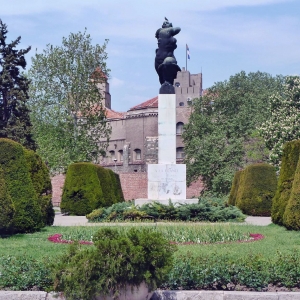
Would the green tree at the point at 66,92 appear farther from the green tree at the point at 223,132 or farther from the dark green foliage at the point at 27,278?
the dark green foliage at the point at 27,278

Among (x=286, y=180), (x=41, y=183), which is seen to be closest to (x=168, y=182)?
(x=286, y=180)

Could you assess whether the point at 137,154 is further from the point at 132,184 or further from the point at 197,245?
the point at 197,245

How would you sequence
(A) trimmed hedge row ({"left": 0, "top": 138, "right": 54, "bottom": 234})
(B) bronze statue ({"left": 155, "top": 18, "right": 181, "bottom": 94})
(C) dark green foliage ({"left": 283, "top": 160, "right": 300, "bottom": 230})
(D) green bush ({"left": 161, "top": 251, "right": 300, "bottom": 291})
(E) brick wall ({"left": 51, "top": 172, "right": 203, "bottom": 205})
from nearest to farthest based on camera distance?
(D) green bush ({"left": 161, "top": 251, "right": 300, "bottom": 291}) < (A) trimmed hedge row ({"left": 0, "top": 138, "right": 54, "bottom": 234}) < (C) dark green foliage ({"left": 283, "top": 160, "right": 300, "bottom": 230}) < (B) bronze statue ({"left": 155, "top": 18, "right": 181, "bottom": 94}) < (E) brick wall ({"left": 51, "top": 172, "right": 203, "bottom": 205})

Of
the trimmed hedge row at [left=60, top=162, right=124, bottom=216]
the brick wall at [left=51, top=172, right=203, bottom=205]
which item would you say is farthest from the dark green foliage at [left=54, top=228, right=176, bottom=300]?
the brick wall at [left=51, top=172, right=203, bottom=205]

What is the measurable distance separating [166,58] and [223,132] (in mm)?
18798

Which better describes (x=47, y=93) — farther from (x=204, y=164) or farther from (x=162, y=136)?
(x=162, y=136)

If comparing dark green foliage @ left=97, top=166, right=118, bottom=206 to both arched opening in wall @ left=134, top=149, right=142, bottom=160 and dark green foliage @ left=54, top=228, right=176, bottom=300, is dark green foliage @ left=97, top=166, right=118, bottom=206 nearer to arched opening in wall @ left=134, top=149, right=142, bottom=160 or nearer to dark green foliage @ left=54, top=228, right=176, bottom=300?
dark green foliage @ left=54, top=228, right=176, bottom=300

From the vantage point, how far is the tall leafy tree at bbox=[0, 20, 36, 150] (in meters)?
29.6

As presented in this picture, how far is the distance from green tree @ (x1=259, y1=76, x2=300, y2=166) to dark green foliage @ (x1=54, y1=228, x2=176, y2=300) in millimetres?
22188

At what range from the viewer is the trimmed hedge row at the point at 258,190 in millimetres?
20141

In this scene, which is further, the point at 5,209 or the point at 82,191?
the point at 82,191

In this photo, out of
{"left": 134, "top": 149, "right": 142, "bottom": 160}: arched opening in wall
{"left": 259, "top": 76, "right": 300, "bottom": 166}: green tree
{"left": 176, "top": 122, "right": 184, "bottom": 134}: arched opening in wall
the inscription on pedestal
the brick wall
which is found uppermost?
{"left": 176, "top": 122, "right": 184, "bottom": 134}: arched opening in wall

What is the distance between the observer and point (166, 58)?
18578 mm

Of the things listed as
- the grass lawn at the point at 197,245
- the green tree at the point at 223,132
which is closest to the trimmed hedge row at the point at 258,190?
the grass lawn at the point at 197,245
